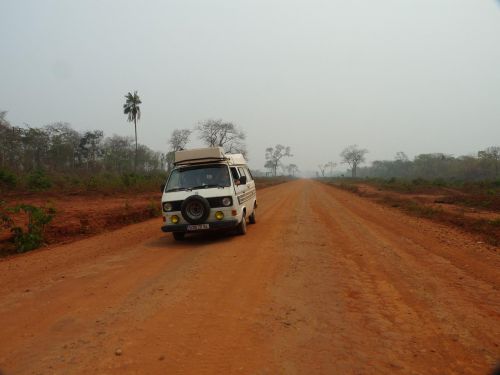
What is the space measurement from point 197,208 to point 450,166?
85.3 meters

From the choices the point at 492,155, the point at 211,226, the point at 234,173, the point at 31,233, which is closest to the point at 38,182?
the point at 31,233

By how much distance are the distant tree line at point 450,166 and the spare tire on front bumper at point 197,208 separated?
51577 millimetres

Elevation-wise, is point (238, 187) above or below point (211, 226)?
above

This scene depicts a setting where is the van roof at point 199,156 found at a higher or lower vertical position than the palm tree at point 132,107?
lower

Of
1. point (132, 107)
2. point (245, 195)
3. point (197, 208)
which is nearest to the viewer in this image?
point (197, 208)

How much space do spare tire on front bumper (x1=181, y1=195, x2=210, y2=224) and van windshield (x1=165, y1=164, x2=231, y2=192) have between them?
78 centimetres

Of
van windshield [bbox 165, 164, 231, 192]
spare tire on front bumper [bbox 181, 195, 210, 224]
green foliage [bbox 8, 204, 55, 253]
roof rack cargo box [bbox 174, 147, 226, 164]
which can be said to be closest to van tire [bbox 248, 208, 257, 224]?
van windshield [bbox 165, 164, 231, 192]

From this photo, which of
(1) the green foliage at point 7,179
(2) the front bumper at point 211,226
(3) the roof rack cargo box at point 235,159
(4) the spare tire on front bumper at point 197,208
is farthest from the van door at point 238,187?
(1) the green foliage at point 7,179

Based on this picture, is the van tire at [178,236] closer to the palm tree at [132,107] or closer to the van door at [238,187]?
the van door at [238,187]

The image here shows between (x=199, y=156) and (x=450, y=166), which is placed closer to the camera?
(x=199, y=156)

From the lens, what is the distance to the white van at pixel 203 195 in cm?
873

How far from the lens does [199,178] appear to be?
32.1ft

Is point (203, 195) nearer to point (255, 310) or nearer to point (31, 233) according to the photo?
point (255, 310)

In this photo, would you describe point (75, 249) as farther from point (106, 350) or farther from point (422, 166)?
point (422, 166)
